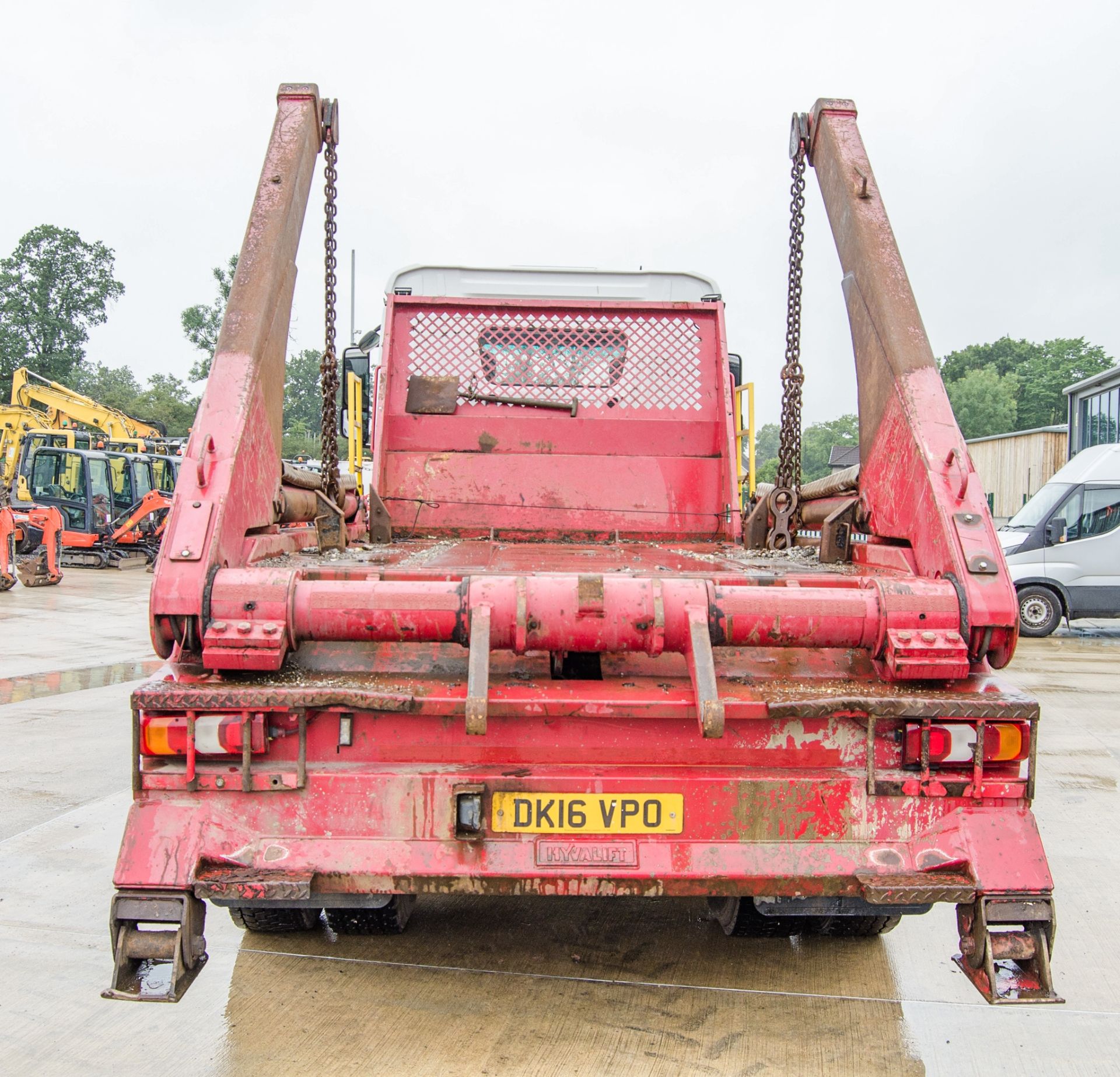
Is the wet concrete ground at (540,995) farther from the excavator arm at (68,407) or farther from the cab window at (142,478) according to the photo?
the excavator arm at (68,407)

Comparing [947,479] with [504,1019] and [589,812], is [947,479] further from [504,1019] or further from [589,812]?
[504,1019]

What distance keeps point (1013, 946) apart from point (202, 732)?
2125 millimetres

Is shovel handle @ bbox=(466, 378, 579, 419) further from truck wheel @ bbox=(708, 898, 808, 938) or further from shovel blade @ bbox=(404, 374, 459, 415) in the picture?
truck wheel @ bbox=(708, 898, 808, 938)

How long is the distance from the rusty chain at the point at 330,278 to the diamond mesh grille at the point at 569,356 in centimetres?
114

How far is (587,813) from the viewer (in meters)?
2.54

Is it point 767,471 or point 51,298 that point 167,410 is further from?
point 767,471

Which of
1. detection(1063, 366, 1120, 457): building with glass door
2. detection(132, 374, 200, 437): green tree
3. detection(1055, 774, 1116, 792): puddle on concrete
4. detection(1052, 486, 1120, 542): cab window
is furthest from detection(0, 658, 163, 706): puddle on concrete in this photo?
detection(132, 374, 200, 437): green tree

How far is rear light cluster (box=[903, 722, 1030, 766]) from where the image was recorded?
2557 mm

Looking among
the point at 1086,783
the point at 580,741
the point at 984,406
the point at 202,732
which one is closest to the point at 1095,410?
the point at 1086,783

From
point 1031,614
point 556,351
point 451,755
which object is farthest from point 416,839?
point 1031,614

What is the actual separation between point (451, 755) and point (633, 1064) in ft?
3.14

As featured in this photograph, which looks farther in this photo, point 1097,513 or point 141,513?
point 141,513

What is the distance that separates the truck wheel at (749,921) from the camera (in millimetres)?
3195

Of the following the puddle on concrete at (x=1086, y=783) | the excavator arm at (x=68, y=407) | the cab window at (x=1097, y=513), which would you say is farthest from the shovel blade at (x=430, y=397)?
the excavator arm at (x=68, y=407)
